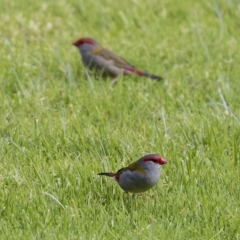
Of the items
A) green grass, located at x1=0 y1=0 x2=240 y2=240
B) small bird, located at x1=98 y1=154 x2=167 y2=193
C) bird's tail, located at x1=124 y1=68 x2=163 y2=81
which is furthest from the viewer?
bird's tail, located at x1=124 y1=68 x2=163 y2=81

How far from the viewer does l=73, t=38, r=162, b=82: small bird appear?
335 inches

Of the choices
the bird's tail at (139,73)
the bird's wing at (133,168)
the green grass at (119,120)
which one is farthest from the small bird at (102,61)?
the bird's wing at (133,168)

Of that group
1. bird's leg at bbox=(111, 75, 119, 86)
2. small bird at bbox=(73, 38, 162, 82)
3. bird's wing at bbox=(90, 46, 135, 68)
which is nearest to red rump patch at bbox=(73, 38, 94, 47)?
small bird at bbox=(73, 38, 162, 82)

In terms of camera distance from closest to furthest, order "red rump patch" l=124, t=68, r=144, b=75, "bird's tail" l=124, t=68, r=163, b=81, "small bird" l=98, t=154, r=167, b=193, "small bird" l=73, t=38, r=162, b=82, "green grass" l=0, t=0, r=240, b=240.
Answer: "green grass" l=0, t=0, r=240, b=240, "small bird" l=98, t=154, r=167, b=193, "bird's tail" l=124, t=68, r=163, b=81, "red rump patch" l=124, t=68, r=144, b=75, "small bird" l=73, t=38, r=162, b=82

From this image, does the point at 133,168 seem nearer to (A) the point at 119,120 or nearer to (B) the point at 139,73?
(A) the point at 119,120

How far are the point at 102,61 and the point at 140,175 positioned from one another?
3.37 metres

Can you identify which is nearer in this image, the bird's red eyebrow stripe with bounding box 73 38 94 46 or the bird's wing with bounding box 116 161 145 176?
the bird's wing with bounding box 116 161 145 176

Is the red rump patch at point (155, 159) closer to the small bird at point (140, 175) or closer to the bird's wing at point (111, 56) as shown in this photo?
the small bird at point (140, 175)

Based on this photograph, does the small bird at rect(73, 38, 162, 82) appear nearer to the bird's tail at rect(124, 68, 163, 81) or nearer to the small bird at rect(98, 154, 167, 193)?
the bird's tail at rect(124, 68, 163, 81)

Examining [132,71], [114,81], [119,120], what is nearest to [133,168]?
[119,120]

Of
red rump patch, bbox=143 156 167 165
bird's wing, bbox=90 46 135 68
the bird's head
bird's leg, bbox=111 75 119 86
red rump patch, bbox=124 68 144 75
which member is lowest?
bird's leg, bbox=111 75 119 86

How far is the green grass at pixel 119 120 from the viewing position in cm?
524

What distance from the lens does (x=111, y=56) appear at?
8.70 metres

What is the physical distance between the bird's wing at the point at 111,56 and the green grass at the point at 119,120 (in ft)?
0.75
